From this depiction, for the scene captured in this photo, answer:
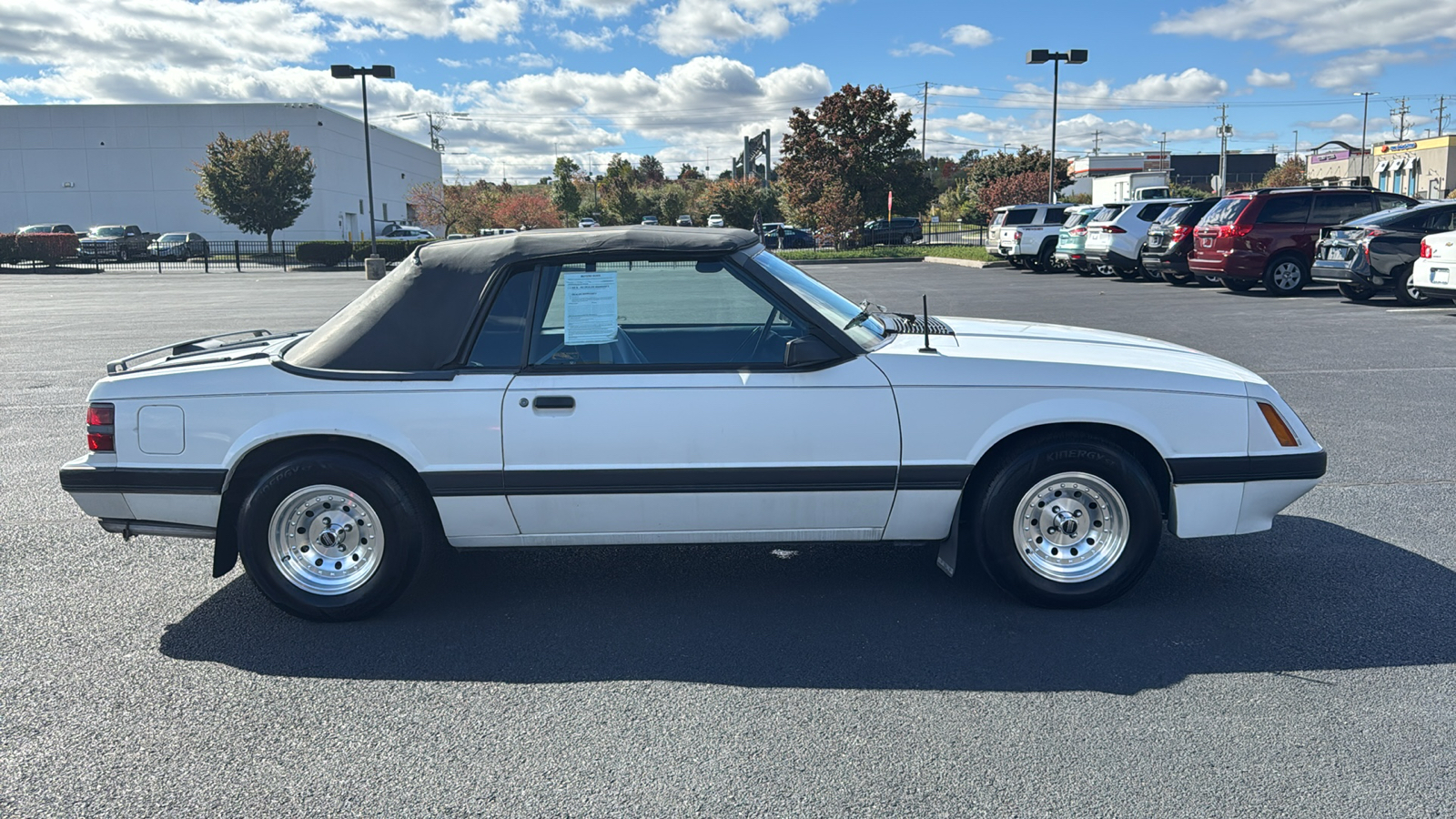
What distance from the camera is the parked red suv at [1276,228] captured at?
696 inches

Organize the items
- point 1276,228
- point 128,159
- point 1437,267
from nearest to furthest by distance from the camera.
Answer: point 1437,267 → point 1276,228 → point 128,159

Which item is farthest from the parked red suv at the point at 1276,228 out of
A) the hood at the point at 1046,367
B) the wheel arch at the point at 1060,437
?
the wheel arch at the point at 1060,437

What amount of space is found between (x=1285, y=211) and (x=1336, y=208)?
85 cm

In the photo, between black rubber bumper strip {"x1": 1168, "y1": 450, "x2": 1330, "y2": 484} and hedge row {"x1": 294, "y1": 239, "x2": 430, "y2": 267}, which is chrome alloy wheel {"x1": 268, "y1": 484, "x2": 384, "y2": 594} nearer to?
black rubber bumper strip {"x1": 1168, "y1": 450, "x2": 1330, "y2": 484}

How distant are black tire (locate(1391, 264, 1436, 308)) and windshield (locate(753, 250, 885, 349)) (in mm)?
13208

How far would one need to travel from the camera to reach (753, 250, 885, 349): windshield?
4.28 metres

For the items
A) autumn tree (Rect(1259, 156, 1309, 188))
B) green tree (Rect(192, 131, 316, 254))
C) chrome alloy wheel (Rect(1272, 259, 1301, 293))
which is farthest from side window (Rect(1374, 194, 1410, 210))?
autumn tree (Rect(1259, 156, 1309, 188))

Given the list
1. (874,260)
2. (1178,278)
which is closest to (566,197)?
(874,260)

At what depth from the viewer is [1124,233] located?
22859 millimetres

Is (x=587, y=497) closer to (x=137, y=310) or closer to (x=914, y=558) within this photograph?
(x=914, y=558)

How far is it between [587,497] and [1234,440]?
8.38ft

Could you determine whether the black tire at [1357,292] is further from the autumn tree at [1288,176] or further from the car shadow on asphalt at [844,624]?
the autumn tree at [1288,176]

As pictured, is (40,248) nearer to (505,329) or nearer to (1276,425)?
(505,329)

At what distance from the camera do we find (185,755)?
3215 mm
